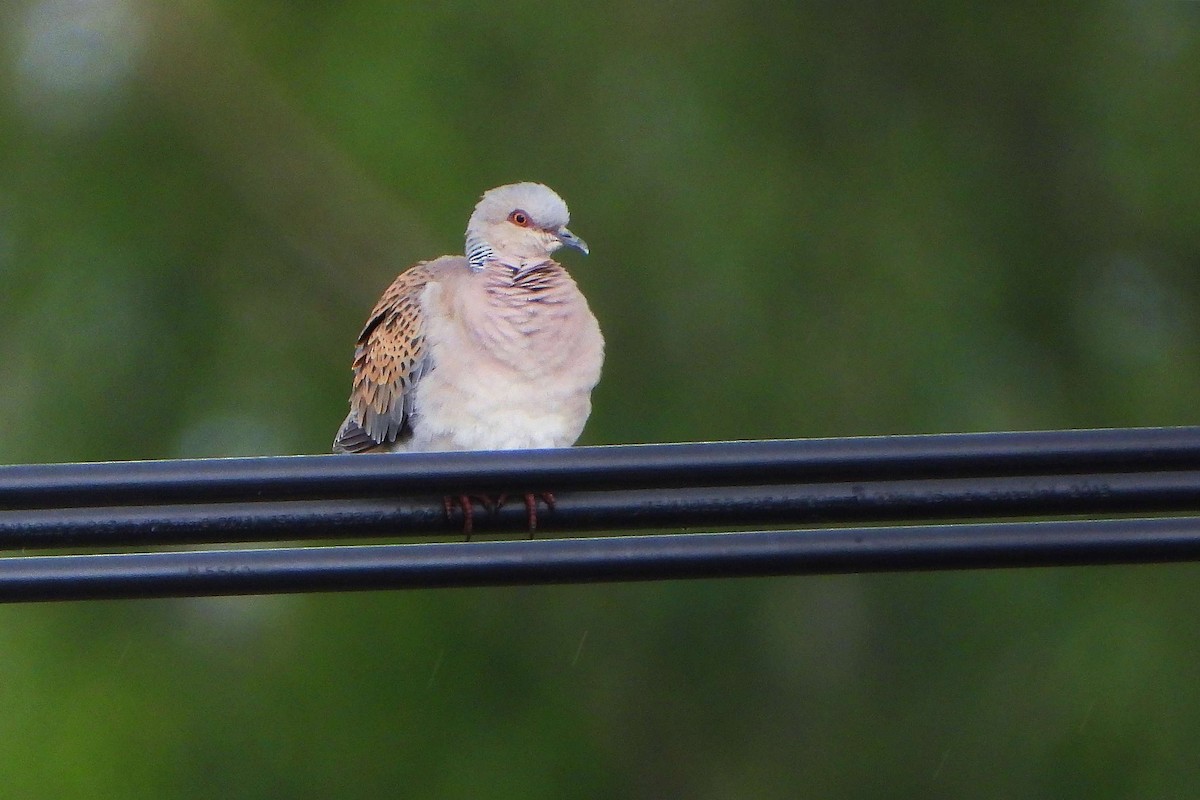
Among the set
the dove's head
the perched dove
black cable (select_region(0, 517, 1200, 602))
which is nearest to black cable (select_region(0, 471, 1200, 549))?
black cable (select_region(0, 517, 1200, 602))

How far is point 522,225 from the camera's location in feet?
13.1

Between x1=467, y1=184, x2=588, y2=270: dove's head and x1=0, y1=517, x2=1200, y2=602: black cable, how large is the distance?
6.66 ft

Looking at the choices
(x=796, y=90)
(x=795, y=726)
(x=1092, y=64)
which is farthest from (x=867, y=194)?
(x=795, y=726)

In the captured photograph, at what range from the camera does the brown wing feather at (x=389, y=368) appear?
373 centimetres

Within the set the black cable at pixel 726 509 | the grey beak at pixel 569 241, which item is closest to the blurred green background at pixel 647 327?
the grey beak at pixel 569 241

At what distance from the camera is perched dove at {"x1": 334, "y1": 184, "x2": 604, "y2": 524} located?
3520 mm

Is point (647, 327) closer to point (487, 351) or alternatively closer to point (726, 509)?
point (487, 351)

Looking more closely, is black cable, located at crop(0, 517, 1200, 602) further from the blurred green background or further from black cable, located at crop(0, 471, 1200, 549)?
the blurred green background

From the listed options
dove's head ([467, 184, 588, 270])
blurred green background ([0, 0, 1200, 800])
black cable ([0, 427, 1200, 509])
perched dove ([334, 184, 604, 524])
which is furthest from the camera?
blurred green background ([0, 0, 1200, 800])

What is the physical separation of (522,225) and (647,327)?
69.2 inches

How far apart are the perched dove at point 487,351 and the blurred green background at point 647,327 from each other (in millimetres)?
1694

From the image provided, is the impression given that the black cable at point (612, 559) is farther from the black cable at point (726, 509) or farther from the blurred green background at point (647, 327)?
the blurred green background at point (647, 327)

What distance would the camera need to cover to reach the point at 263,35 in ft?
20.6

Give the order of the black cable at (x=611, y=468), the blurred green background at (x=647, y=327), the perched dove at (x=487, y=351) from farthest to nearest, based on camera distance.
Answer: the blurred green background at (x=647, y=327), the perched dove at (x=487, y=351), the black cable at (x=611, y=468)
